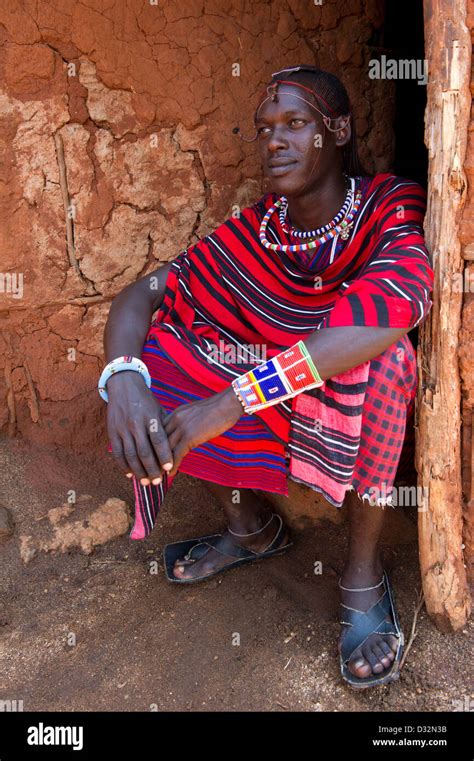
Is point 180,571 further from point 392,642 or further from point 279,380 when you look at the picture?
point 279,380

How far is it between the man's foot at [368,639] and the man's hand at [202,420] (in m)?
0.65

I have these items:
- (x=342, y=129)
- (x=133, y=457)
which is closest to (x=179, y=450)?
(x=133, y=457)

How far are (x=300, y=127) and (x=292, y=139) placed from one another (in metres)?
0.04

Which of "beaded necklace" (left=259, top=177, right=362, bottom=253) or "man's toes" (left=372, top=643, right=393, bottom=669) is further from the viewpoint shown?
"beaded necklace" (left=259, top=177, right=362, bottom=253)

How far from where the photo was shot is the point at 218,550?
250 centimetres

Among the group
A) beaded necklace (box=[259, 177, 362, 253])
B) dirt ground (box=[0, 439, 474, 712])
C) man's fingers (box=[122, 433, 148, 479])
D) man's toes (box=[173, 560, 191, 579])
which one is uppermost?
beaded necklace (box=[259, 177, 362, 253])

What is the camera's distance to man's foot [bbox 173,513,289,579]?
2.45 meters

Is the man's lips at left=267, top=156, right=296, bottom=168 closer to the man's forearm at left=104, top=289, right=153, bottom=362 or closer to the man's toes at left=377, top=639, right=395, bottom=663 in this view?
Result: the man's forearm at left=104, top=289, right=153, bottom=362

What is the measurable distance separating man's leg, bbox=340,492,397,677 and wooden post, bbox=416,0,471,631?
0.14 meters

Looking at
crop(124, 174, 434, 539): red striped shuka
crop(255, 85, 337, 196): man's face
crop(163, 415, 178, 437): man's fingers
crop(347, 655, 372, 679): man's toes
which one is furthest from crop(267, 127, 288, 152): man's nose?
crop(347, 655, 372, 679): man's toes

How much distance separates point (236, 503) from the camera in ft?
8.11

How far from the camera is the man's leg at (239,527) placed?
2.44m

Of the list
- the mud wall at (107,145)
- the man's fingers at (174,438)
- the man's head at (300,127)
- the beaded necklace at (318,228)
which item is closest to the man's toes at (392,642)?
the man's fingers at (174,438)

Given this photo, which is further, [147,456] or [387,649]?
[387,649]
